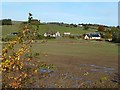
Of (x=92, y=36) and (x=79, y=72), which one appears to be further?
(x=92, y=36)

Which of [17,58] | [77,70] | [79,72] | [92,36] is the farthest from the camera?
[92,36]

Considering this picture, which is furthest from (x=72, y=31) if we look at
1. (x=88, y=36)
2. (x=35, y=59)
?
(x=35, y=59)

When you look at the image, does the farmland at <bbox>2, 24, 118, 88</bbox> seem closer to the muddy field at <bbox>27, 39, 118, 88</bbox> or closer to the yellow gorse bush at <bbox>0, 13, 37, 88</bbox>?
the muddy field at <bbox>27, 39, 118, 88</bbox>

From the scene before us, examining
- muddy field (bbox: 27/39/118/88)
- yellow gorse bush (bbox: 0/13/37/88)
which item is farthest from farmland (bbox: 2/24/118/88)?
yellow gorse bush (bbox: 0/13/37/88)

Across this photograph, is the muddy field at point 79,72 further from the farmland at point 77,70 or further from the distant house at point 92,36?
the distant house at point 92,36

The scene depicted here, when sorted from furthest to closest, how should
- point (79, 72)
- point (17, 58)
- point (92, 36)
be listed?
point (92, 36) < point (79, 72) < point (17, 58)

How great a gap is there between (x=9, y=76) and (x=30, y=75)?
389 millimetres

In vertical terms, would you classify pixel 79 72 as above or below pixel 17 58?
below

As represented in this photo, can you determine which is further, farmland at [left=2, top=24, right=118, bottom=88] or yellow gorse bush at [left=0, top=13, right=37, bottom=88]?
farmland at [left=2, top=24, right=118, bottom=88]

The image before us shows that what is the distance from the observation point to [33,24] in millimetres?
5766

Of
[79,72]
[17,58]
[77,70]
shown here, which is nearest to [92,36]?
[77,70]

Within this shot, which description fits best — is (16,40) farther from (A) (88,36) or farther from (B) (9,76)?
(A) (88,36)

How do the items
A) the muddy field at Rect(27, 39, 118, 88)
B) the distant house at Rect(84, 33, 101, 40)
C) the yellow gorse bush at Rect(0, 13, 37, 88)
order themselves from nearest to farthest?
the yellow gorse bush at Rect(0, 13, 37, 88) < the muddy field at Rect(27, 39, 118, 88) < the distant house at Rect(84, 33, 101, 40)

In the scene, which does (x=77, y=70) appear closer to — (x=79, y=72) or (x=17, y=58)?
(x=79, y=72)
